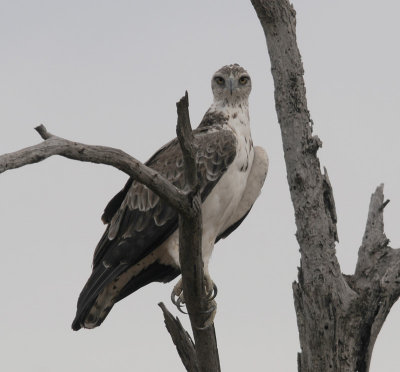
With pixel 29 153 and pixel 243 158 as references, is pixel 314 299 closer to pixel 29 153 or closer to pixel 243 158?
pixel 243 158

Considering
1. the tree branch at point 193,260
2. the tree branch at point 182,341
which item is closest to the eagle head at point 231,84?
the tree branch at point 182,341

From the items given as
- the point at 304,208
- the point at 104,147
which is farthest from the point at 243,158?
the point at 104,147

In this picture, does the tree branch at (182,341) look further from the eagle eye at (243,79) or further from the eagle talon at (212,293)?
the eagle eye at (243,79)

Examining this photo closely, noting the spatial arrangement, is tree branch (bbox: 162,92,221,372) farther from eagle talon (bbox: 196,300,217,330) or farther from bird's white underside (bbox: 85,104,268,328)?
bird's white underside (bbox: 85,104,268,328)

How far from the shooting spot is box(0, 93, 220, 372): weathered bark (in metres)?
5.62

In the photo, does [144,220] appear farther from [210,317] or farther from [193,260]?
[193,260]

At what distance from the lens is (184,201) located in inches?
245

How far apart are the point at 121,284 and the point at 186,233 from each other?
2.24 meters

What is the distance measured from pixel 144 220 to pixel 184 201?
2.25 m

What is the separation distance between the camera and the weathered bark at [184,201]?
221 inches

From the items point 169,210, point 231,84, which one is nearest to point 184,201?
point 169,210

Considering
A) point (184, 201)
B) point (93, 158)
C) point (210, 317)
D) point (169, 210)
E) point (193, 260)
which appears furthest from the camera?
point (169, 210)

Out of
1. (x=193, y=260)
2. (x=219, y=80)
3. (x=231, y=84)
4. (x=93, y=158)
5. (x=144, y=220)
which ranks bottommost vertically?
(x=193, y=260)

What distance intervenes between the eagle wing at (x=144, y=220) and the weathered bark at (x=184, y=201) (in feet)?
2.59
